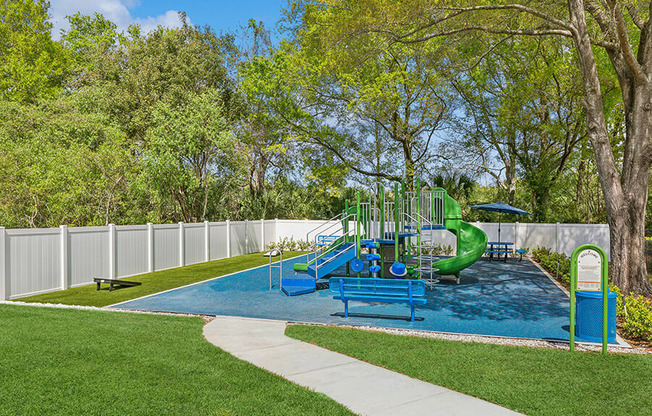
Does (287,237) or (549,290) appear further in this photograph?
(287,237)

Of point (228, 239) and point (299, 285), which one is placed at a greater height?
point (228, 239)

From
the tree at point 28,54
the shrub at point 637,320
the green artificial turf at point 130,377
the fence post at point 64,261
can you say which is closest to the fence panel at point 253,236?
the fence post at point 64,261

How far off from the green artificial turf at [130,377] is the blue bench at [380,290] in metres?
3.22

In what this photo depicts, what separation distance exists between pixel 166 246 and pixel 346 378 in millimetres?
13904

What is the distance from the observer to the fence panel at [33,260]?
38.9 ft

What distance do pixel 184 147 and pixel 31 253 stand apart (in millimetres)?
11157

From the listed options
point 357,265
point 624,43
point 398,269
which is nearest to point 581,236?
point 624,43

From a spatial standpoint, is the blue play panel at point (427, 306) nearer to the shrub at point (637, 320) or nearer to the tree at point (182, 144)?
the shrub at point (637, 320)

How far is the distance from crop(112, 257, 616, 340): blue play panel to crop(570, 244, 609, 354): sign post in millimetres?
1160

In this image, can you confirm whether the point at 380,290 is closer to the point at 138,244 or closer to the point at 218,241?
the point at 138,244

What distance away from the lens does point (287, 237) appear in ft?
89.9

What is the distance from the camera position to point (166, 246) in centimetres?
1822

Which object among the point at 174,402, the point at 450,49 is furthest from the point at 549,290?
the point at 174,402

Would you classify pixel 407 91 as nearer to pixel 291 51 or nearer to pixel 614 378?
pixel 291 51
